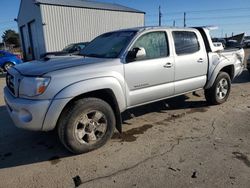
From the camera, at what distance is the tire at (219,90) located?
5.79 metres

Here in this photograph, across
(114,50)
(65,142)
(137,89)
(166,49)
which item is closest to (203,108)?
(166,49)

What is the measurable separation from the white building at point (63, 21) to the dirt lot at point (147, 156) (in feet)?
51.3

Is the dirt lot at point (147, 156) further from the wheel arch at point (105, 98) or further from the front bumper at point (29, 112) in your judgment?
the front bumper at point (29, 112)

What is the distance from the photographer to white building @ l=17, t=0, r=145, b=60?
19.4 meters

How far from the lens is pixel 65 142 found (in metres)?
3.57

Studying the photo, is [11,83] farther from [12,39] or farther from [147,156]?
[12,39]

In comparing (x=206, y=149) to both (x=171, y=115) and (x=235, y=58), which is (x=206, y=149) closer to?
(x=171, y=115)

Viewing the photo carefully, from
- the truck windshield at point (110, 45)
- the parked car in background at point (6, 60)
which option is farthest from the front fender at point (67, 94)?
the parked car in background at point (6, 60)

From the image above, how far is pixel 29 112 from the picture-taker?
3287 mm

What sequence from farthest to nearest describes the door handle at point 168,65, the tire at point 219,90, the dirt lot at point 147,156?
1. the tire at point 219,90
2. the door handle at point 168,65
3. the dirt lot at point 147,156

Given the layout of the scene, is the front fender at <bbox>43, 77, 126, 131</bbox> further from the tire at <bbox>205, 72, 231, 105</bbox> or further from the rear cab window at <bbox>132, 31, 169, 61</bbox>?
the tire at <bbox>205, 72, 231, 105</bbox>

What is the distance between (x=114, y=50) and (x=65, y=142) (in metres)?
1.75

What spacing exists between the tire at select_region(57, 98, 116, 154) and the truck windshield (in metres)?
0.97

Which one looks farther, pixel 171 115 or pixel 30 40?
pixel 30 40
